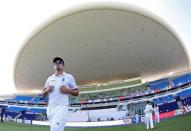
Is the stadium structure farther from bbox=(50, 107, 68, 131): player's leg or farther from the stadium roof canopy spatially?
bbox=(50, 107, 68, 131): player's leg

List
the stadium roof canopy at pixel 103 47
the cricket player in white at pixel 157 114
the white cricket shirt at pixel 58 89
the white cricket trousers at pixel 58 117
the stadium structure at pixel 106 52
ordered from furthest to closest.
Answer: the stadium roof canopy at pixel 103 47 < the stadium structure at pixel 106 52 < the cricket player in white at pixel 157 114 < the white cricket shirt at pixel 58 89 < the white cricket trousers at pixel 58 117

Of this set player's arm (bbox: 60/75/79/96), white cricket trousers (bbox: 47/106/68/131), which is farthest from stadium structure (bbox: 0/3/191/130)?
white cricket trousers (bbox: 47/106/68/131)

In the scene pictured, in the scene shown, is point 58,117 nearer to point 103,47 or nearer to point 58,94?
point 58,94

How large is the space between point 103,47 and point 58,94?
28.1 meters

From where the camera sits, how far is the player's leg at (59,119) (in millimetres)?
4543

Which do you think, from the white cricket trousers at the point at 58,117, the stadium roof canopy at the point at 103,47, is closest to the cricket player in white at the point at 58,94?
the white cricket trousers at the point at 58,117

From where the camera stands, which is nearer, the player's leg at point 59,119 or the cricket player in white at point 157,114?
the player's leg at point 59,119

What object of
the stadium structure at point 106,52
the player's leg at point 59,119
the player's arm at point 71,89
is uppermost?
the stadium structure at point 106,52

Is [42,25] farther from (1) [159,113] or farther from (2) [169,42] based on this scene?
(1) [159,113]

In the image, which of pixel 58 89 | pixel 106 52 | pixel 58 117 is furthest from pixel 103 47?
pixel 58 117

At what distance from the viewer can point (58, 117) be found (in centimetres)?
457

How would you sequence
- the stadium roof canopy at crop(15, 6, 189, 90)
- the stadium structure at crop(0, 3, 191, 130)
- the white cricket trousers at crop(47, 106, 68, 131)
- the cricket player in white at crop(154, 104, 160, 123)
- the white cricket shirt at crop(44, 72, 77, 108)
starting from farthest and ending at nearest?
the stadium roof canopy at crop(15, 6, 189, 90) → the stadium structure at crop(0, 3, 191, 130) → the cricket player in white at crop(154, 104, 160, 123) → the white cricket shirt at crop(44, 72, 77, 108) → the white cricket trousers at crop(47, 106, 68, 131)

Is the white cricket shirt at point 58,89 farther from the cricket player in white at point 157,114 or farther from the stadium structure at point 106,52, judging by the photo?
the stadium structure at point 106,52

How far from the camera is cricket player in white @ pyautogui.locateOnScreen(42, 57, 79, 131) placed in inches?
180
